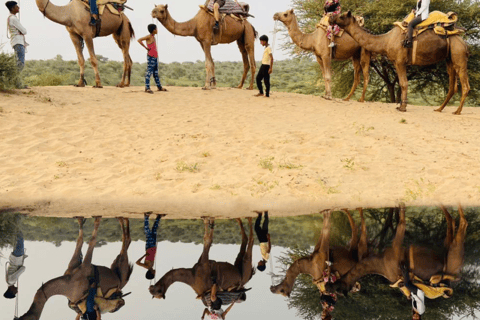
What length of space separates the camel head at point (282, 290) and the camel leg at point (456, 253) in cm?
176

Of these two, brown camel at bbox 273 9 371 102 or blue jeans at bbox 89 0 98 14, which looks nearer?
blue jeans at bbox 89 0 98 14

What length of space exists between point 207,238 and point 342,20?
11.8m

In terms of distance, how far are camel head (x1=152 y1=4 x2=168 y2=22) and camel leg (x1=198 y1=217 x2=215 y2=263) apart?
36.5 ft

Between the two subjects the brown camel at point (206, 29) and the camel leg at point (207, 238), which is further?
the brown camel at point (206, 29)

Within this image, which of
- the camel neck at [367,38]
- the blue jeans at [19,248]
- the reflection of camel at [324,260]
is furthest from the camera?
the camel neck at [367,38]

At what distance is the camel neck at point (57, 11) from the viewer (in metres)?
17.4

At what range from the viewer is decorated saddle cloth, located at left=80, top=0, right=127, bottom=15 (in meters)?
18.0

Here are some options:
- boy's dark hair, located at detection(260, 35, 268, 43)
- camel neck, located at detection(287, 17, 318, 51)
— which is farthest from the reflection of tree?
camel neck, located at detection(287, 17, 318, 51)

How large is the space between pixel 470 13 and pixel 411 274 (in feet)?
68.0

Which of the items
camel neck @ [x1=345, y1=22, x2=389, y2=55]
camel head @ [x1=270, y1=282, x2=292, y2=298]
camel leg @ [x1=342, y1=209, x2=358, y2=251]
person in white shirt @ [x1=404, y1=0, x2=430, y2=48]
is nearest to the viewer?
camel head @ [x1=270, y1=282, x2=292, y2=298]

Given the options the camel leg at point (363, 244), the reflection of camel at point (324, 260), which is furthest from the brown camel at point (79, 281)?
the camel leg at point (363, 244)

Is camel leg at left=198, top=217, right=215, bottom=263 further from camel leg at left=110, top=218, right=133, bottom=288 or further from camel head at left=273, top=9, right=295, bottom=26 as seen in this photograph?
camel head at left=273, top=9, right=295, bottom=26

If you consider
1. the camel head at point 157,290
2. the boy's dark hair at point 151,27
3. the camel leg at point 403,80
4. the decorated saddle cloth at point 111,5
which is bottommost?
the camel head at point 157,290

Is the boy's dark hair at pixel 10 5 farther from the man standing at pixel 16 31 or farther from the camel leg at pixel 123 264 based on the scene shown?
the camel leg at pixel 123 264
